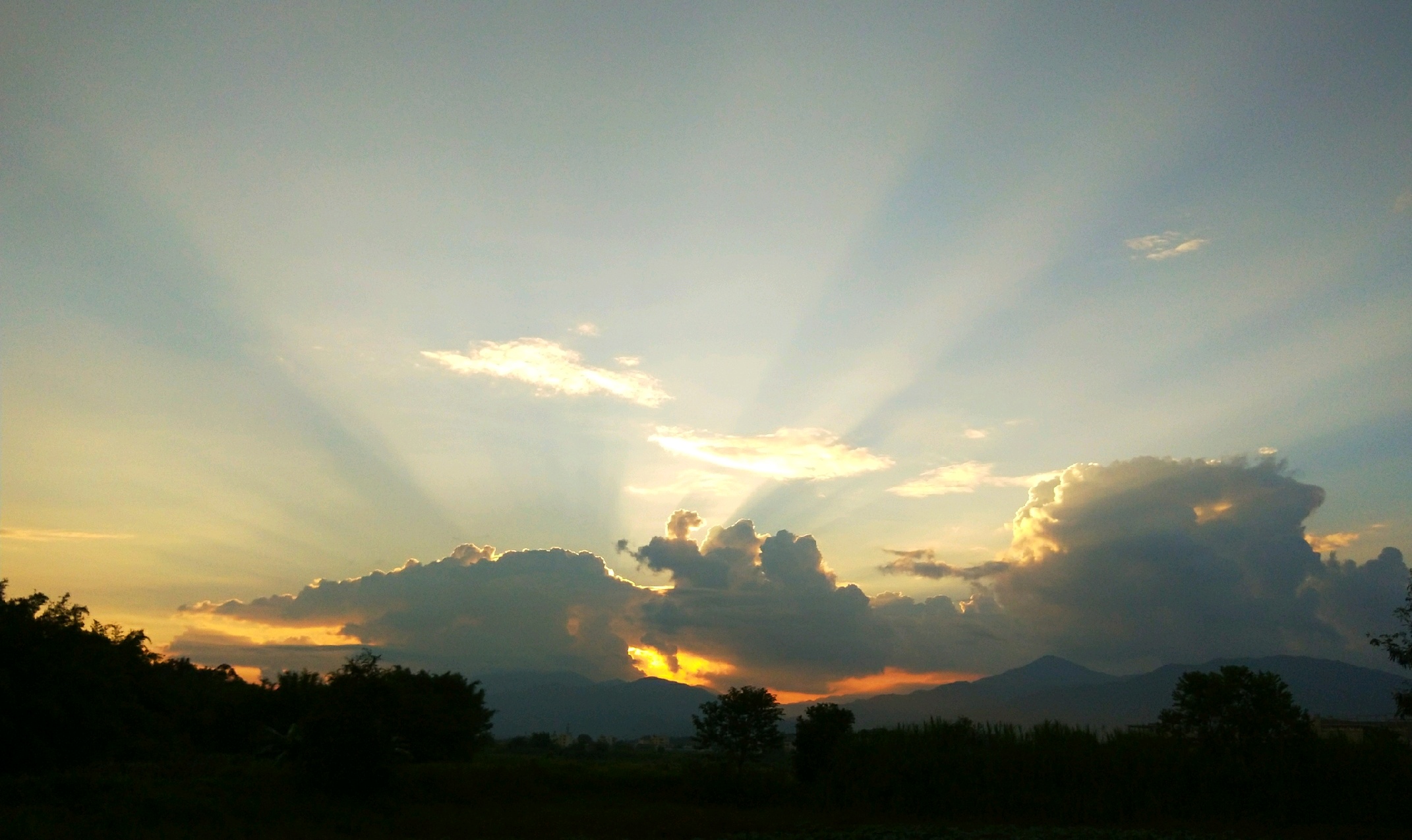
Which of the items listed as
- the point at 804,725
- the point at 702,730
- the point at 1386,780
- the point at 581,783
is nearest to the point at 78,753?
the point at 581,783

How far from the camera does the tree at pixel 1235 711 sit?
34812 millimetres

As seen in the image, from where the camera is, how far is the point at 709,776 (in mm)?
42500

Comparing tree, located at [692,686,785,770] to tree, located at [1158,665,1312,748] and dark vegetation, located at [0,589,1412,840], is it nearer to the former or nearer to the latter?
dark vegetation, located at [0,589,1412,840]

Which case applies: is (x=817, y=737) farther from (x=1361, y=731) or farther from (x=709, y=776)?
(x=1361, y=731)

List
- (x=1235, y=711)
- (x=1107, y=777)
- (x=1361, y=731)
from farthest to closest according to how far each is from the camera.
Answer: (x=1361, y=731) < (x=1107, y=777) < (x=1235, y=711)

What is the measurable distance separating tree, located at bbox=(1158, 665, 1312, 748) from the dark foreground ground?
440 centimetres

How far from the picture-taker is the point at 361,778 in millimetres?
34625

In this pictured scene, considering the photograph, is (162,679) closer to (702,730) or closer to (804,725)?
(702,730)

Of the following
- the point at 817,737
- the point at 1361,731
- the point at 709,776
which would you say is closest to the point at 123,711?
the point at 709,776

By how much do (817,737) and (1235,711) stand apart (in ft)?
60.9

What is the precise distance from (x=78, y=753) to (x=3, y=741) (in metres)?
3.82

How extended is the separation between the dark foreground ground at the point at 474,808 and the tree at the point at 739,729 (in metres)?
1.15

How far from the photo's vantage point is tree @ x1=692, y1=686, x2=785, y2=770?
43.7 metres

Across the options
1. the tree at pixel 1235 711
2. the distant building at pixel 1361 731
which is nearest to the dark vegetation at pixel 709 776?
the tree at pixel 1235 711
